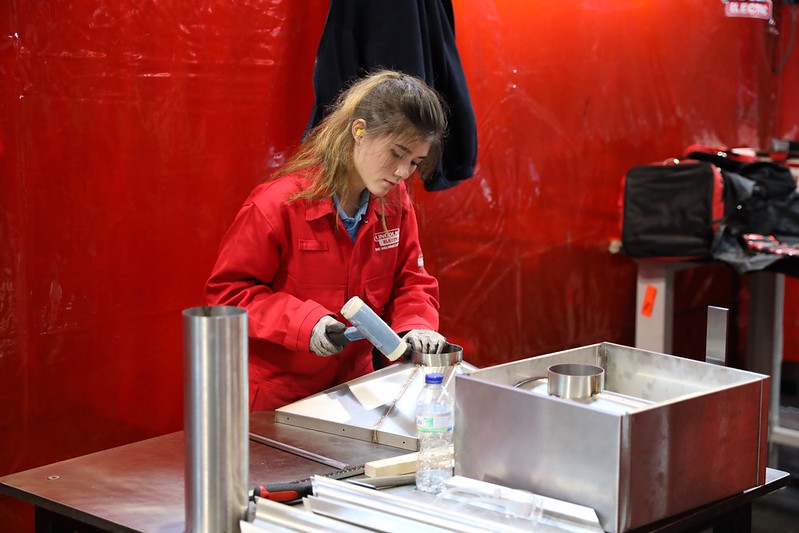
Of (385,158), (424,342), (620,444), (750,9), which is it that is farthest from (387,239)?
(750,9)

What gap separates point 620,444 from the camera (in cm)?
135

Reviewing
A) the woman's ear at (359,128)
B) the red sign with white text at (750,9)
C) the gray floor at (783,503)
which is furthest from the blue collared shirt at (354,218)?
the red sign with white text at (750,9)

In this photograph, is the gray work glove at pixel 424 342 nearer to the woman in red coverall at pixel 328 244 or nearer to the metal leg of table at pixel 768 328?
the woman in red coverall at pixel 328 244

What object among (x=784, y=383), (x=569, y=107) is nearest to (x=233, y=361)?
(x=569, y=107)

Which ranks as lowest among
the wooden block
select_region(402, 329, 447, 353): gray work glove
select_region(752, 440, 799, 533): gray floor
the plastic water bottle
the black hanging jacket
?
select_region(752, 440, 799, 533): gray floor

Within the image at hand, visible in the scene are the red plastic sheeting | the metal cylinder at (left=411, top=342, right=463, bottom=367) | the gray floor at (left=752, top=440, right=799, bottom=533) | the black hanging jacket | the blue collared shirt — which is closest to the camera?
the metal cylinder at (left=411, top=342, right=463, bottom=367)

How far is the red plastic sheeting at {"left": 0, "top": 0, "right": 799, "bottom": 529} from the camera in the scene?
228cm

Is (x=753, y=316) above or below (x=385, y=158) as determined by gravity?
below

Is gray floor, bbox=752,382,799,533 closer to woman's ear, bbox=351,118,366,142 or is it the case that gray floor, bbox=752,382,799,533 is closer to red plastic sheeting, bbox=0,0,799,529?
red plastic sheeting, bbox=0,0,799,529

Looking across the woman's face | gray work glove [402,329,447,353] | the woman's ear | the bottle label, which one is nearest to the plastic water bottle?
the bottle label

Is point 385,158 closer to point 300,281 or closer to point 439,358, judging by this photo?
point 300,281

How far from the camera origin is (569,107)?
4.08 meters

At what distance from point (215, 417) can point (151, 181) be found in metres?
1.35

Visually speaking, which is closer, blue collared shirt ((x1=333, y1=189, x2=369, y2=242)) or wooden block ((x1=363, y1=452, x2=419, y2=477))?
wooden block ((x1=363, y1=452, x2=419, y2=477))
